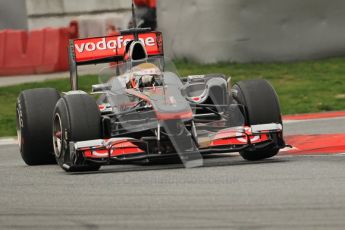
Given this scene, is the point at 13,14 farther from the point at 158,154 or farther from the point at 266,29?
the point at 158,154

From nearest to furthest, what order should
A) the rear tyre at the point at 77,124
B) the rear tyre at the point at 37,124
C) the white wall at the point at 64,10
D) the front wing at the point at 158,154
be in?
the front wing at the point at 158,154 → the rear tyre at the point at 77,124 → the rear tyre at the point at 37,124 → the white wall at the point at 64,10

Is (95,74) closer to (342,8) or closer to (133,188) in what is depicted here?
(342,8)

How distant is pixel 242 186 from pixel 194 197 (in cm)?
65

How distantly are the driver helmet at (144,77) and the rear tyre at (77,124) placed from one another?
0.72 m

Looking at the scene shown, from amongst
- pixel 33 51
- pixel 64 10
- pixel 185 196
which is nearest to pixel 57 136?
pixel 185 196

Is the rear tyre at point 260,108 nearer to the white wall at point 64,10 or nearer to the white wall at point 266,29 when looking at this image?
the white wall at point 266,29

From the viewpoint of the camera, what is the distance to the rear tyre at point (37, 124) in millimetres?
12219

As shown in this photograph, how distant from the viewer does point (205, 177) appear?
32.6 ft

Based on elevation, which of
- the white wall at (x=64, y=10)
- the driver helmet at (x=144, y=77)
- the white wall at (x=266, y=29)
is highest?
the driver helmet at (x=144, y=77)

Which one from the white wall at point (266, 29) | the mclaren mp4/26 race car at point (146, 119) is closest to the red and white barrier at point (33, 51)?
the white wall at point (266, 29)

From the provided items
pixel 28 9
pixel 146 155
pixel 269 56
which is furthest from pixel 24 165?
pixel 28 9

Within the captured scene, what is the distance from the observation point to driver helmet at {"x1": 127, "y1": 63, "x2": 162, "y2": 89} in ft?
38.6

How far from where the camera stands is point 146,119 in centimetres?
1112

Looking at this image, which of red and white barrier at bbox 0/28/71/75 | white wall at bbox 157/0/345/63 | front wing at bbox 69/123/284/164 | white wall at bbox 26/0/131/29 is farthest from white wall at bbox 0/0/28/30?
front wing at bbox 69/123/284/164
